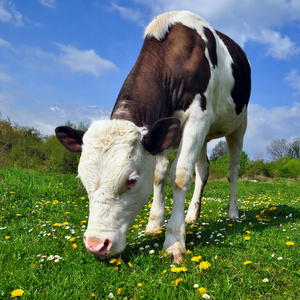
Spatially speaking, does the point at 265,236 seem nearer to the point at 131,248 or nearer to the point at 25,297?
the point at 131,248

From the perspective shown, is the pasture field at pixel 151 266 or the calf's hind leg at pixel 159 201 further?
the calf's hind leg at pixel 159 201

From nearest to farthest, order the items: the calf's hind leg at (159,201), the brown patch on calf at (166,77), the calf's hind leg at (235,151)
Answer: the brown patch on calf at (166,77) < the calf's hind leg at (159,201) < the calf's hind leg at (235,151)

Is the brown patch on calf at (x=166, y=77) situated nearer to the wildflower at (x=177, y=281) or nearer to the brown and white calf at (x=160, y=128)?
the brown and white calf at (x=160, y=128)

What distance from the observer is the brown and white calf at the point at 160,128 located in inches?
128

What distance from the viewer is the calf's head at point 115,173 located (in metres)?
3.16

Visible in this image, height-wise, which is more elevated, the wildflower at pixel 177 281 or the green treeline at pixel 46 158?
the green treeline at pixel 46 158

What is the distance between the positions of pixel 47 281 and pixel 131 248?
3.88 ft

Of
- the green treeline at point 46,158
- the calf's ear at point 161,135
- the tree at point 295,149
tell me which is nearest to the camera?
the calf's ear at point 161,135

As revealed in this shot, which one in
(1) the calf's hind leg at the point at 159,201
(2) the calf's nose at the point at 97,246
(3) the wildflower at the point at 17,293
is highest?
(1) the calf's hind leg at the point at 159,201

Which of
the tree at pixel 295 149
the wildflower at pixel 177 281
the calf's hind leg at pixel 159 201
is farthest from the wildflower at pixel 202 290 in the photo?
the tree at pixel 295 149

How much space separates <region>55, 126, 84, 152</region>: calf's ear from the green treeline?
2251cm

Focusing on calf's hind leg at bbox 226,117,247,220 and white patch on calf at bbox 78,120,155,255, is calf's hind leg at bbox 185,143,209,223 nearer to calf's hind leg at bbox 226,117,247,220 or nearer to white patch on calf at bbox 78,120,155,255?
calf's hind leg at bbox 226,117,247,220

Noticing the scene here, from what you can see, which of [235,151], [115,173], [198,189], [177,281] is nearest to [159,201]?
[198,189]

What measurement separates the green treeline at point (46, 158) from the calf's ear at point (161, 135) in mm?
23171
